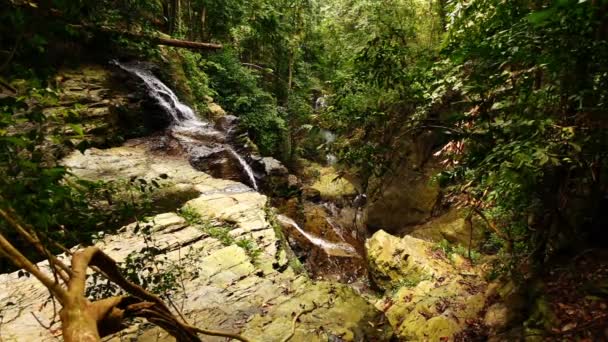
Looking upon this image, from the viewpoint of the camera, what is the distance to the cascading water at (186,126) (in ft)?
35.6

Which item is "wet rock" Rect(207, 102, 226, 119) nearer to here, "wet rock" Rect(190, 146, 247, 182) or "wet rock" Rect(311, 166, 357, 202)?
"wet rock" Rect(190, 146, 247, 182)

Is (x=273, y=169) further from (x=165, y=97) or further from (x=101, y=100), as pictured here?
(x=101, y=100)

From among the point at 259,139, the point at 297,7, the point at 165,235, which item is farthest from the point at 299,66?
the point at 165,235

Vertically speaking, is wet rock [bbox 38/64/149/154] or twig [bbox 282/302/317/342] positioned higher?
wet rock [bbox 38/64/149/154]

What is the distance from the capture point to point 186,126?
1191 centimetres

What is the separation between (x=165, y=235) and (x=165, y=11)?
433 inches

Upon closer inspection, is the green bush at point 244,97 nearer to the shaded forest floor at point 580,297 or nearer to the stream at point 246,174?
the stream at point 246,174

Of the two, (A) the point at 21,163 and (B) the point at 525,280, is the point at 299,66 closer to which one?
(B) the point at 525,280

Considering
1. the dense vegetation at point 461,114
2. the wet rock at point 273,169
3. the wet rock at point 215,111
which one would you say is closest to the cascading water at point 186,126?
the wet rock at point 215,111

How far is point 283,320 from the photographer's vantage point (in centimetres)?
442

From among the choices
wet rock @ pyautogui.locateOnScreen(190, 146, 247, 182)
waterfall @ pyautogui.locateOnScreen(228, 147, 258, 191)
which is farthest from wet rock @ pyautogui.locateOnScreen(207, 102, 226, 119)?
wet rock @ pyautogui.locateOnScreen(190, 146, 247, 182)

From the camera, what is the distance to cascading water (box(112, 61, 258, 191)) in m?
10.8

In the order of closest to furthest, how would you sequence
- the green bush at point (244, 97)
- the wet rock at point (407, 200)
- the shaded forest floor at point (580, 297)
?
the shaded forest floor at point (580, 297), the wet rock at point (407, 200), the green bush at point (244, 97)

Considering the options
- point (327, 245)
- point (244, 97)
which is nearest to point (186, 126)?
point (244, 97)
